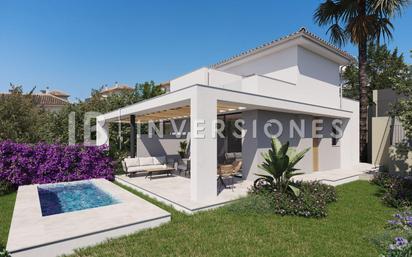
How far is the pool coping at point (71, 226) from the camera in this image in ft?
18.1

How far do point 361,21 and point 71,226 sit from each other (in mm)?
20738

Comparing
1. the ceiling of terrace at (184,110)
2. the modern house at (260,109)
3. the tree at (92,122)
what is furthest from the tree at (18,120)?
the ceiling of terrace at (184,110)

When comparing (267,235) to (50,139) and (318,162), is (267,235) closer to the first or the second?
(318,162)

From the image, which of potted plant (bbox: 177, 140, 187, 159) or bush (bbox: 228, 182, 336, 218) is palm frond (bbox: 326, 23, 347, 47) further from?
potted plant (bbox: 177, 140, 187, 159)

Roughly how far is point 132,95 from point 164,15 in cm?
1442

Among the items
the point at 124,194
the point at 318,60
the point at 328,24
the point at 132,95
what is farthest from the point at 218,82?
the point at 132,95

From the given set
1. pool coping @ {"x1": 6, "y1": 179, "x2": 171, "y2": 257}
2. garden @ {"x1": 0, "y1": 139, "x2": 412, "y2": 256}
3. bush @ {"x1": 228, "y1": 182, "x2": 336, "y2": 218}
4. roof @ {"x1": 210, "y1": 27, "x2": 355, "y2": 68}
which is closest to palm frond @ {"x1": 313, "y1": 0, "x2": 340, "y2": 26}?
roof @ {"x1": 210, "y1": 27, "x2": 355, "y2": 68}

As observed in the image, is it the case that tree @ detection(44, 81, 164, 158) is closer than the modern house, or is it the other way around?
the modern house

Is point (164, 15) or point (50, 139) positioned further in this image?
point (50, 139)

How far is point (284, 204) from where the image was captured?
8414mm

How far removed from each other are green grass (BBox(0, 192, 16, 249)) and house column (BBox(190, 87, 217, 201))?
579 cm

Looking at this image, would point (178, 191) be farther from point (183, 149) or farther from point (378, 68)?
point (378, 68)

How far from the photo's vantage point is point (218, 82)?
15.6 m

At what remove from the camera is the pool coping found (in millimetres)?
5516
